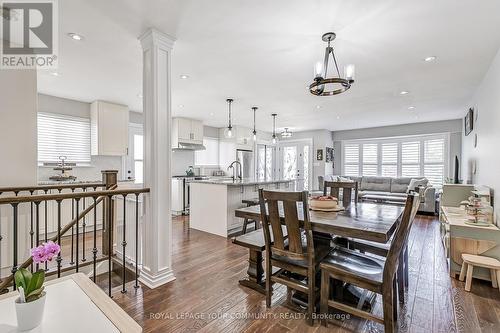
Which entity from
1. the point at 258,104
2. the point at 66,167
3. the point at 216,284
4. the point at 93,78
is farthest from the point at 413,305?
the point at 66,167

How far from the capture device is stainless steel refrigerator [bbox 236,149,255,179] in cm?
768

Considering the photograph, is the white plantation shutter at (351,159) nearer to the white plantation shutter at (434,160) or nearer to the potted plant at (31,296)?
the white plantation shutter at (434,160)

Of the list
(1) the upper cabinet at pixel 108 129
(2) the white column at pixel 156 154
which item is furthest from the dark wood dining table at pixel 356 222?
(1) the upper cabinet at pixel 108 129

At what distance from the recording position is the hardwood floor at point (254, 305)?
1.89 meters

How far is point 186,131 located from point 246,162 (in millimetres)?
2285

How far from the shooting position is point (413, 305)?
2.18m

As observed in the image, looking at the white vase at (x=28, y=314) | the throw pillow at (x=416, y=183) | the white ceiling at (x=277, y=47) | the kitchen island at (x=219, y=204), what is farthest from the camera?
the throw pillow at (x=416, y=183)

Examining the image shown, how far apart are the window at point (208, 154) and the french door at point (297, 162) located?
2.79 meters

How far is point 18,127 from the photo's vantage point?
9.14 ft

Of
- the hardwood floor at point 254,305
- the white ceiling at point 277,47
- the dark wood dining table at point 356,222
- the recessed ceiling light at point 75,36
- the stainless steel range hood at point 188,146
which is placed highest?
the white ceiling at point 277,47

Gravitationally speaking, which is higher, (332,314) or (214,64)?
(214,64)

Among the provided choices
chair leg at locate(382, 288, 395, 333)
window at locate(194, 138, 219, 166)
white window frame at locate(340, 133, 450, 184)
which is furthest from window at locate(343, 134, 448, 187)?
chair leg at locate(382, 288, 395, 333)

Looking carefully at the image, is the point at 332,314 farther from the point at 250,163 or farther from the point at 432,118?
the point at 432,118

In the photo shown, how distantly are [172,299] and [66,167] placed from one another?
388 centimetres
